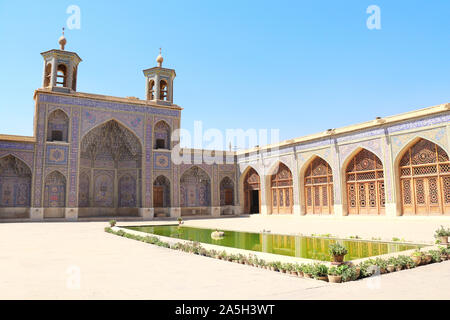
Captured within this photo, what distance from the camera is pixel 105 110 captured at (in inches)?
731

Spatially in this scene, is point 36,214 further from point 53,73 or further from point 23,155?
point 53,73

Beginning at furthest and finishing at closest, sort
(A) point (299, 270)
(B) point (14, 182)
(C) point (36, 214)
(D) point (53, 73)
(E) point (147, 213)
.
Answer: (E) point (147, 213), (D) point (53, 73), (B) point (14, 182), (C) point (36, 214), (A) point (299, 270)

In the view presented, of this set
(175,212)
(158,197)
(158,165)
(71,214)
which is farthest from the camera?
(158,197)

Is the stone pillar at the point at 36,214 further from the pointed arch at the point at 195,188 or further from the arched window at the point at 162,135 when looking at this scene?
the pointed arch at the point at 195,188

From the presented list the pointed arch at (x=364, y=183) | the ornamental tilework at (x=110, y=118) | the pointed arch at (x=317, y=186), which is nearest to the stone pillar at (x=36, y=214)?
the ornamental tilework at (x=110, y=118)

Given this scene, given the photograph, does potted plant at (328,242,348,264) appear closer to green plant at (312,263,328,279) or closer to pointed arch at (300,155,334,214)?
green plant at (312,263,328,279)

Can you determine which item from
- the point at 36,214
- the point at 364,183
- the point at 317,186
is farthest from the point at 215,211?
the point at 36,214

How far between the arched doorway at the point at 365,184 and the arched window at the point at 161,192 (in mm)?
9628

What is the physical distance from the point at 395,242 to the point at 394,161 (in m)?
7.72

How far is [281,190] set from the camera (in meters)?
19.9

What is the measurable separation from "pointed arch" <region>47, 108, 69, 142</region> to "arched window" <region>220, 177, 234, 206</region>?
31.5 ft

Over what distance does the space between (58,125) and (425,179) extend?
54.7 feet

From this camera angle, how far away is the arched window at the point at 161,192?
20.0 metres
